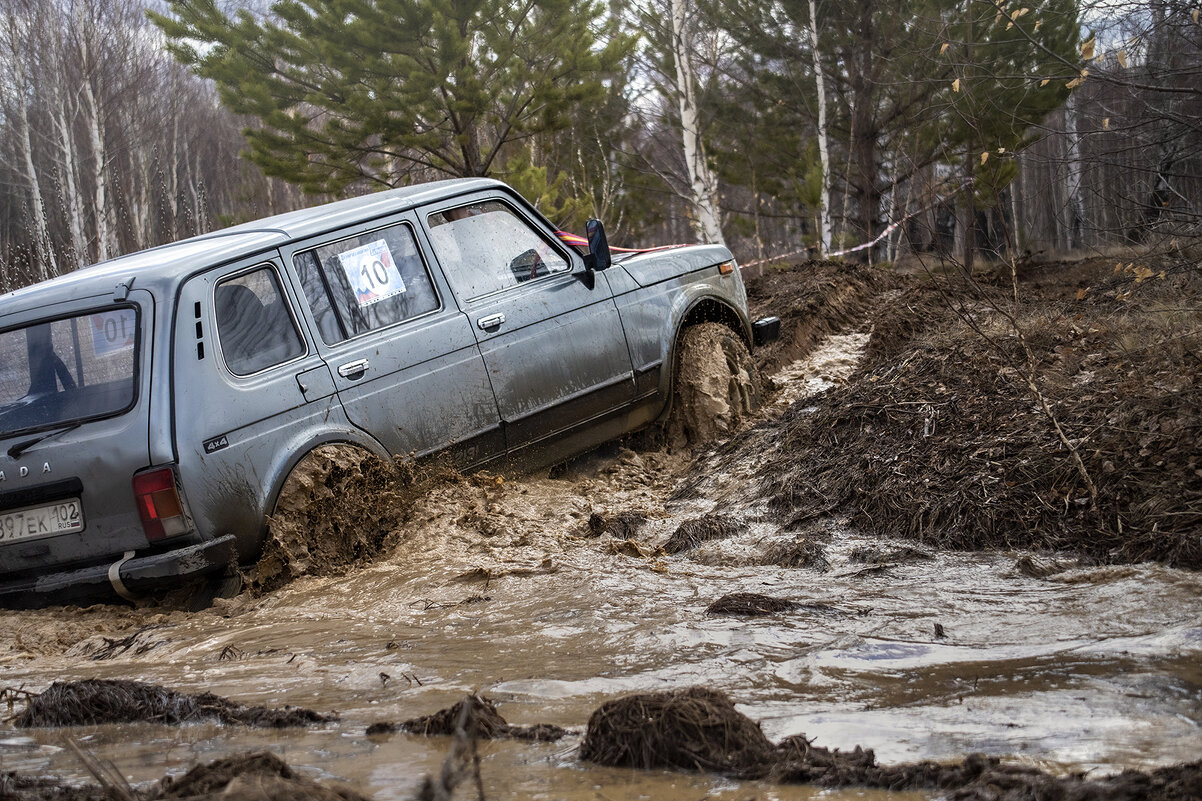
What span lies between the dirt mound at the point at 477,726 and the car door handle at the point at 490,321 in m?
2.73

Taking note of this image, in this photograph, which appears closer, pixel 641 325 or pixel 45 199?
pixel 641 325

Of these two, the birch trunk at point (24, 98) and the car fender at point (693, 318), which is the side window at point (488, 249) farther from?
the birch trunk at point (24, 98)

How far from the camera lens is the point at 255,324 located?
4.50 meters

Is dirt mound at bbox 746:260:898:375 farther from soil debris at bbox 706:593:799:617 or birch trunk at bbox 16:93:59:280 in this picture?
birch trunk at bbox 16:93:59:280

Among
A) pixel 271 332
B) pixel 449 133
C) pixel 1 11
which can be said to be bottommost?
pixel 271 332

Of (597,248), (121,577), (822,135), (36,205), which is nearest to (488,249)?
(597,248)

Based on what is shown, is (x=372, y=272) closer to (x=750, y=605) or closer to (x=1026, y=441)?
(x=750, y=605)

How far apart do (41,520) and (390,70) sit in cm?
1034

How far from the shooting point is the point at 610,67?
1473 centimetres

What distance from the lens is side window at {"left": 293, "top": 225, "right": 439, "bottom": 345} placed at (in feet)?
15.6

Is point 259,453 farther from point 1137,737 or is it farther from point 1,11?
point 1,11

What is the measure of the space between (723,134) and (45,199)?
1019 inches

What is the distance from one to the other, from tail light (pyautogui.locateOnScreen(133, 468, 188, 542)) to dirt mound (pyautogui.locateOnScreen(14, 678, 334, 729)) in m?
1.03

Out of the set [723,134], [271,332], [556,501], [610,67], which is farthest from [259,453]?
[723,134]
